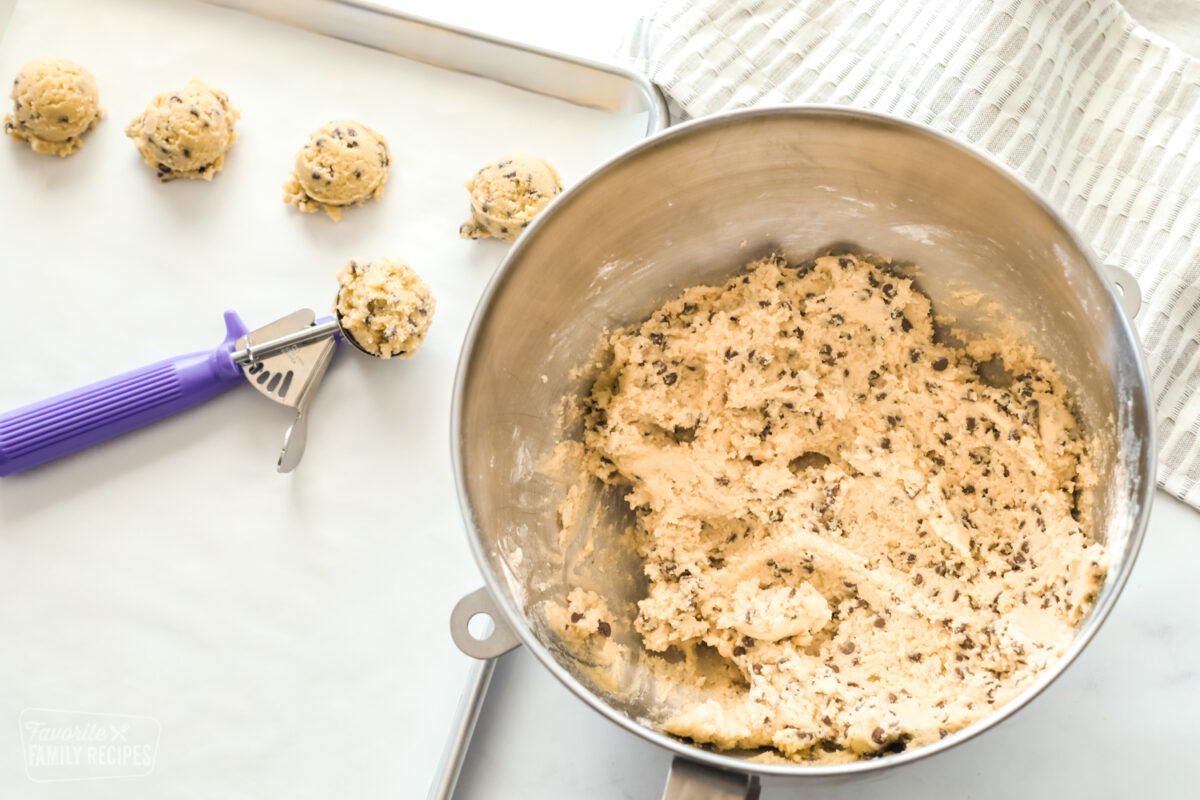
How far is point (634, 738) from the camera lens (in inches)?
39.7

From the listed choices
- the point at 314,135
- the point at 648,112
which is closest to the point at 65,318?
the point at 314,135

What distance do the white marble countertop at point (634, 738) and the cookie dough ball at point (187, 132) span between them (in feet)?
1.67

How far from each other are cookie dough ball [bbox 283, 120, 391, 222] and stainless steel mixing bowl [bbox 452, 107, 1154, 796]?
318 millimetres

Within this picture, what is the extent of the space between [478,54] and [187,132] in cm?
37

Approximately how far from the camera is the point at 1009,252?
88 centimetres

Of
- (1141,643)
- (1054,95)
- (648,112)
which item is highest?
(1054,95)

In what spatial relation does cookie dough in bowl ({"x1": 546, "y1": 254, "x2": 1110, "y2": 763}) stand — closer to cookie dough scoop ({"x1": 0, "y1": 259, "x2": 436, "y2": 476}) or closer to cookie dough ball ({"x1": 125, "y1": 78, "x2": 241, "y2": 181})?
cookie dough scoop ({"x1": 0, "y1": 259, "x2": 436, "y2": 476})

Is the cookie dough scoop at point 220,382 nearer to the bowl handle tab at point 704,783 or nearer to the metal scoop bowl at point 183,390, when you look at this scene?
the metal scoop bowl at point 183,390

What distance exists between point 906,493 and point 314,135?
82 cm

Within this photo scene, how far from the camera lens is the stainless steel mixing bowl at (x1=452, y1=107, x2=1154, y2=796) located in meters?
0.81

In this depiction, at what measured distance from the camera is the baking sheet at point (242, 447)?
1.02 meters

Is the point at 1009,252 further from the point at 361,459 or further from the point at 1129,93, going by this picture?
the point at 361,459

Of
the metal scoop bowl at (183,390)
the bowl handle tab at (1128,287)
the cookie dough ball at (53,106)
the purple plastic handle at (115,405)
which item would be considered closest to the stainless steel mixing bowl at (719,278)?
the bowl handle tab at (1128,287)

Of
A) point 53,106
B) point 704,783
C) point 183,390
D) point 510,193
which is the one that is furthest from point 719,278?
point 53,106
